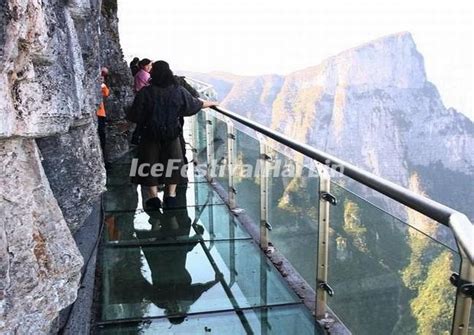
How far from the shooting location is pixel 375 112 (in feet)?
319

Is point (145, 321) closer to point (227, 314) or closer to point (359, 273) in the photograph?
point (227, 314)

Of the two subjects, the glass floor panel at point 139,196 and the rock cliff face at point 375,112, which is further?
the rock cliff face at point 375,112

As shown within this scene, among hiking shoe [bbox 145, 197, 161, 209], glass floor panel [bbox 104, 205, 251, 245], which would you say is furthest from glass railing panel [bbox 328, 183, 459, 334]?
hiking shoe [bbox 145, 197, 161, 209]

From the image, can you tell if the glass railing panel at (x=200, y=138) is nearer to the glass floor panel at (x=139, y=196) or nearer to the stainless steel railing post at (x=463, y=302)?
the glass floor panel at (x=139, y=196)

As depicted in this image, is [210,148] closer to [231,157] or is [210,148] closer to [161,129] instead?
[231,157]

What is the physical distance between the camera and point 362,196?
107 inches

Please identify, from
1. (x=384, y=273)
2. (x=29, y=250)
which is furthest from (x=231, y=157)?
(x=29, y=250)

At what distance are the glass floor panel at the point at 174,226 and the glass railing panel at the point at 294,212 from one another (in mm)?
630

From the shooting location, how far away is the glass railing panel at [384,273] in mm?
1992

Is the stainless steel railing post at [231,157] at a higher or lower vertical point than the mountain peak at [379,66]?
lower

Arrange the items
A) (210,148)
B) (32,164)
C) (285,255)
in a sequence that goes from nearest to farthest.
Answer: (32,164) → (285,255) → (210,148)

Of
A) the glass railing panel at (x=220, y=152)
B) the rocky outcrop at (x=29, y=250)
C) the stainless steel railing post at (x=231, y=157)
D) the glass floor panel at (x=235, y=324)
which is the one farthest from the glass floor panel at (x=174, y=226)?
the rocky outcrop at (x=29, y=250)

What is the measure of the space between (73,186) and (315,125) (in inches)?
3645

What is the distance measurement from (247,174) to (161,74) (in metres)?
1.32
